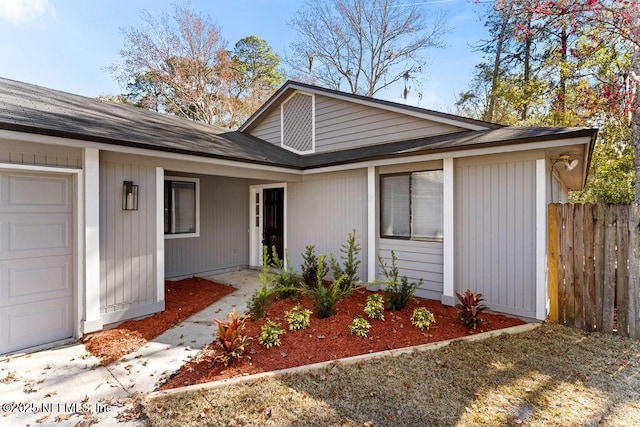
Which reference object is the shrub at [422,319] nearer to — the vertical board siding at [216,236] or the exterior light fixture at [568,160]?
the exterior light fixture at [568,160]

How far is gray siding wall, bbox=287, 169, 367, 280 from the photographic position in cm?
686

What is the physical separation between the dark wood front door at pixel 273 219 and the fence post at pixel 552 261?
5572 millimetres

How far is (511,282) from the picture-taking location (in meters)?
5.05

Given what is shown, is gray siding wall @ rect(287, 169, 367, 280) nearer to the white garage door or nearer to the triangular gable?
the triangular gable

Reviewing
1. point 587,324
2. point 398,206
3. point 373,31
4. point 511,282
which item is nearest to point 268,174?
point 398,206

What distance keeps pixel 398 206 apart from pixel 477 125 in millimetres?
2177

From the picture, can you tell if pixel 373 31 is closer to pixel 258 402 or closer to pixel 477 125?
pixel 477 125

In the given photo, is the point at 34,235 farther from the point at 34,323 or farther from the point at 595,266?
the point at 595,266

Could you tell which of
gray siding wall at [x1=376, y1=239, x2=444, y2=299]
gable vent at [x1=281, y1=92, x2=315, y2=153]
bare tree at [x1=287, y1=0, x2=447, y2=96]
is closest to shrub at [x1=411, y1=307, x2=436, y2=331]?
gray siding wall at [x1=376, y1=239, x2=444, y2=299]

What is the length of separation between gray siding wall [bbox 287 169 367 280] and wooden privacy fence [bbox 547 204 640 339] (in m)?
3.25

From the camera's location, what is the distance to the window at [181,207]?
735cm

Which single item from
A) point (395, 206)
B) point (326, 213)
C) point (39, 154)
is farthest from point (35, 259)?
point (395, 206)

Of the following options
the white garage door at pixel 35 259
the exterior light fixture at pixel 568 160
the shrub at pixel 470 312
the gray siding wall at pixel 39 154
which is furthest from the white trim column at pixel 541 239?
the white garage door at pixel 35 259

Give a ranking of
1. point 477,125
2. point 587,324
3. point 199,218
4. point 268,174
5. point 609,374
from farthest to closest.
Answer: point 199,218
point 268,174
point 477,125
point 587,324
point 609,374
